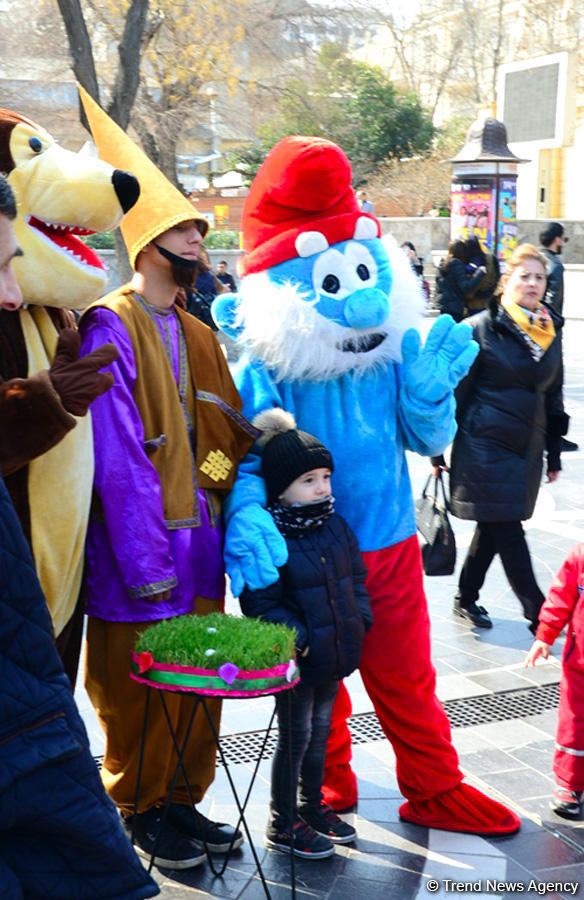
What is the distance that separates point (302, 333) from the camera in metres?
3.42

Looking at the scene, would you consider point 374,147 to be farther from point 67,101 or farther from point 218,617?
point 218,617

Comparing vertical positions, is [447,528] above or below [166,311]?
below

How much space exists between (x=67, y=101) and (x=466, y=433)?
24.6m

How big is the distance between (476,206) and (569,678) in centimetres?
1480

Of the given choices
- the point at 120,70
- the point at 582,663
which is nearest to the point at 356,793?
the point at 582,663

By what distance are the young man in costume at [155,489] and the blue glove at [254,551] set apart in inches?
5.4

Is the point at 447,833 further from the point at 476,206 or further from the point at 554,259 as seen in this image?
the point at 476,206

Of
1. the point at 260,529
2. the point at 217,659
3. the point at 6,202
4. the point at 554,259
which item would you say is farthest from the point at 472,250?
the point at 6,202

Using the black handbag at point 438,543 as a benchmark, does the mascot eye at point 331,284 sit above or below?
above

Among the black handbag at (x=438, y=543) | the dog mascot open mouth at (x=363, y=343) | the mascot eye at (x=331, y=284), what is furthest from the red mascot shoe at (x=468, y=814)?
the mascot eye at (x=331, y=284)

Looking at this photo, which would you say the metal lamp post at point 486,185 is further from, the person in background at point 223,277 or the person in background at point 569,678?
the person in background at point 569,678

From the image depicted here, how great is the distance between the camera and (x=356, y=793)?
386cm

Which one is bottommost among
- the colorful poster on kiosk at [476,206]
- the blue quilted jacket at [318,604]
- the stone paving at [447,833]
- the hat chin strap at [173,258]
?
the stone paving at [447,833]

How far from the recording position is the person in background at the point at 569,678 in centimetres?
372
